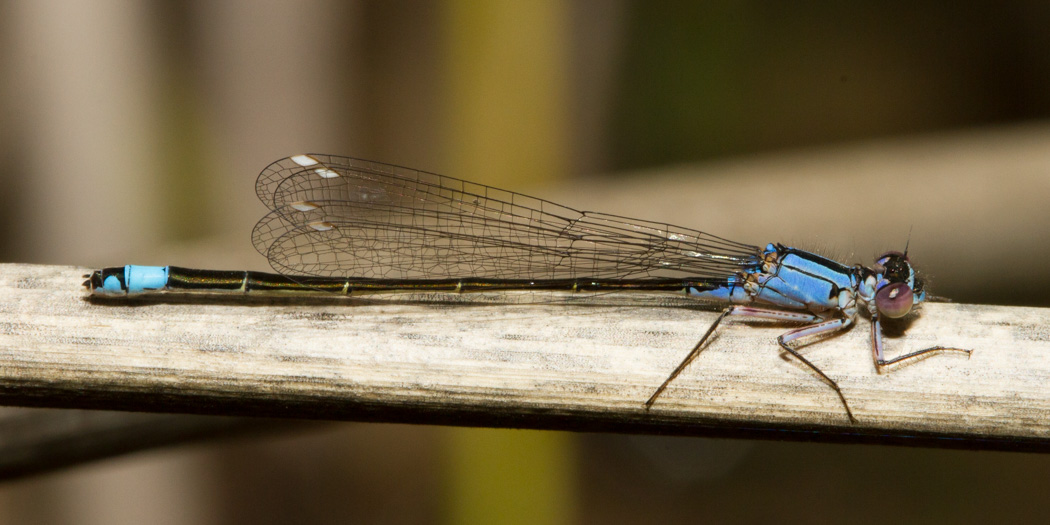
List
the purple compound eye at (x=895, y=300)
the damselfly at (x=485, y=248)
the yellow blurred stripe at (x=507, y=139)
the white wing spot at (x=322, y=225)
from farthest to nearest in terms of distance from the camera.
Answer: the yellow blurred stripe at (x=507, y=139) < the white wing spot at (x=322, y=225) < the damselfly at (x=485, y=248) < the purple compound eye at (x=895, y=300)

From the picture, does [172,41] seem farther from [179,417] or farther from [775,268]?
[775,268]

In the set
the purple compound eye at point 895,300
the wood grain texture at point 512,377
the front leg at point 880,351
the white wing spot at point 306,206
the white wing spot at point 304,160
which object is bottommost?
the wood grain texture at point 512,377

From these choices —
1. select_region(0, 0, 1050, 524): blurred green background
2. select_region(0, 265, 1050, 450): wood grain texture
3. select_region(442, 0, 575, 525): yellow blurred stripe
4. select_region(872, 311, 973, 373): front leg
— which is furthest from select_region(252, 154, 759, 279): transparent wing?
select_region(442, 0, 575, 525): yellow blurred stripe

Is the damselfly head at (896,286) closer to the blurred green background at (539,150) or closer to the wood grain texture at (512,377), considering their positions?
the wood grain texture at (512,377)

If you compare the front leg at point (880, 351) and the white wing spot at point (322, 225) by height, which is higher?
the white wing spot at point (322, 225)

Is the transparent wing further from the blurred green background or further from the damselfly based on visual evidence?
the blurred green background

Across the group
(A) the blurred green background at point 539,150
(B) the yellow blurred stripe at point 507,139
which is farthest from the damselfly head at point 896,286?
(B) the yellow blurred stripe at point 507,139

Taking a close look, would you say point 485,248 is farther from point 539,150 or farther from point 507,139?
point 539,150

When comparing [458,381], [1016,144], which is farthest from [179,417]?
[1016,144]
